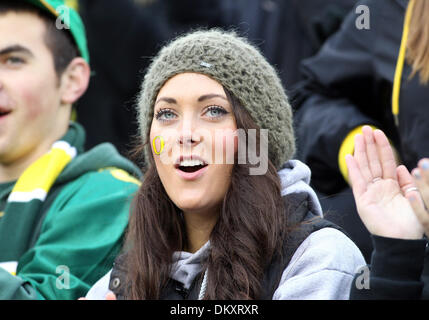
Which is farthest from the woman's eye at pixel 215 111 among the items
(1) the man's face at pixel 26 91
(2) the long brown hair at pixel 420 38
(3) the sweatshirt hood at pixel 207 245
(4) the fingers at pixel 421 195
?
(1) the man's face at pixel 26 91

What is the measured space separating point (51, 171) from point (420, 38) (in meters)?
1.61

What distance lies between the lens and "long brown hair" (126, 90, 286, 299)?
259 cm

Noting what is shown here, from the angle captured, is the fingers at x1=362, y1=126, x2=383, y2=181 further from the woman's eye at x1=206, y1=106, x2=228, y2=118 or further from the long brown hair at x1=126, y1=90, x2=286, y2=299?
the woman's eye at x1=206, y1=106, x2=228, y2=118

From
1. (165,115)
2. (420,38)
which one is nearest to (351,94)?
(420,38)

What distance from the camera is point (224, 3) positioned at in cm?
614

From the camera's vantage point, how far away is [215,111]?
2.76m

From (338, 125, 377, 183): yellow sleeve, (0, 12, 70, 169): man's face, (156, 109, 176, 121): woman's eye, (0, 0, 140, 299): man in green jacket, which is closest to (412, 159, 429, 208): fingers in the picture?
(156, 109, 176, 121): woman's eye

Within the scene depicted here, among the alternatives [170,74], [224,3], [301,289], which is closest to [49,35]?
[170,74]

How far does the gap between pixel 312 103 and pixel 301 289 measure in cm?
155

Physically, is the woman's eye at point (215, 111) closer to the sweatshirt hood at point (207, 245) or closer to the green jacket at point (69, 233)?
the sweatshirt hood at point (207, 245)

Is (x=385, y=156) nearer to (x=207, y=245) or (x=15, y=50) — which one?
(x=207, y=245)

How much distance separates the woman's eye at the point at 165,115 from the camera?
9.28 ft

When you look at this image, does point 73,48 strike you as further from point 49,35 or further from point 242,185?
point 242,185

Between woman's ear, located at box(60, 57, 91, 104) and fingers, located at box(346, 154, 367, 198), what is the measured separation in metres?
1.81
